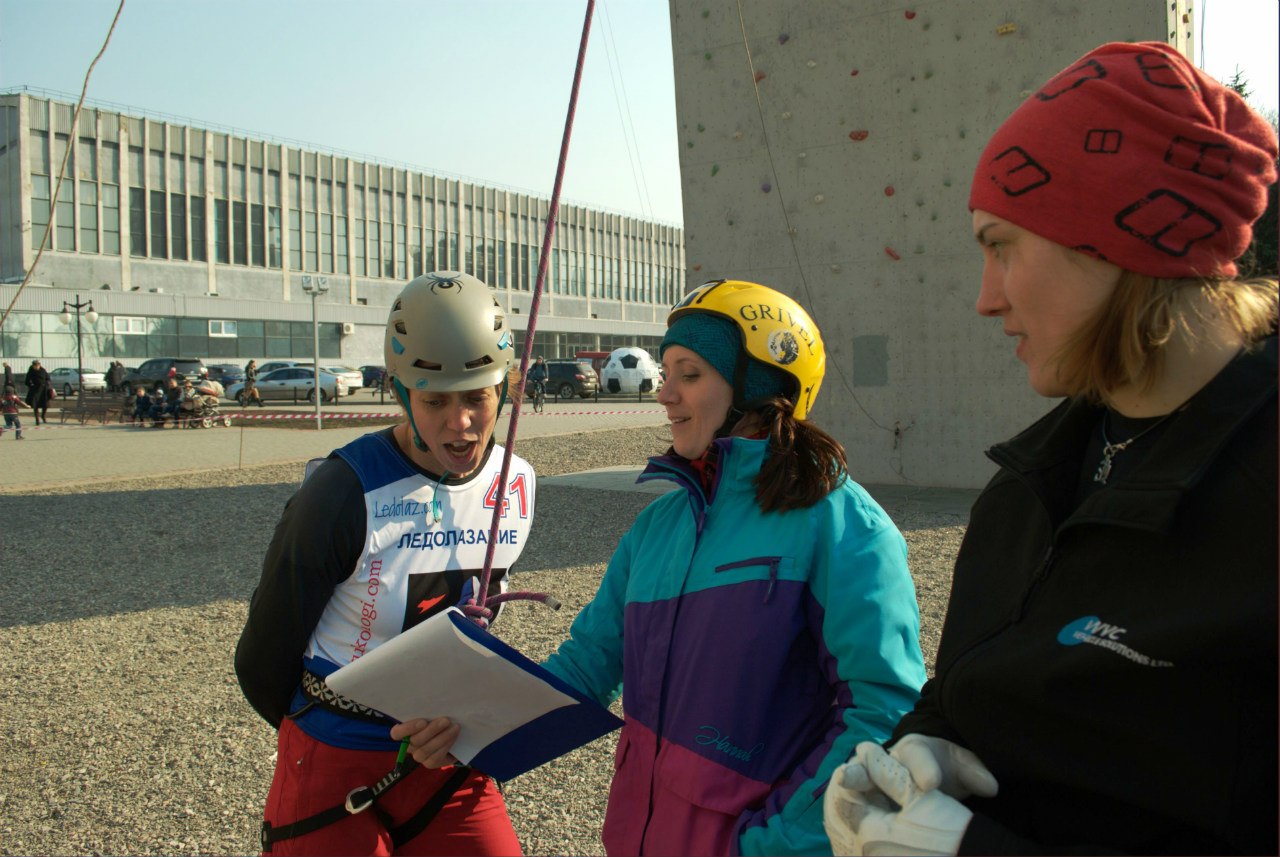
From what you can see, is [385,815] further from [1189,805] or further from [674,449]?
[1189,805]

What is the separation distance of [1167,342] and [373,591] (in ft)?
5.94

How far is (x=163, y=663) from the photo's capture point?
6.10m

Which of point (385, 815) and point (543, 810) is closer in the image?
point (385, 815)

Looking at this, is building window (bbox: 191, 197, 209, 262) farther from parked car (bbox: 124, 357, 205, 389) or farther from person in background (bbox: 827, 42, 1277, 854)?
person in background (bbox: 827, 42, 1277, 854)

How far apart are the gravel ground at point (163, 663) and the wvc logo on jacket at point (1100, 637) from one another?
3054mm

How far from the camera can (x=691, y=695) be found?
1.89 meters

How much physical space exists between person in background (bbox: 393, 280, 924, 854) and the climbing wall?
9322mm

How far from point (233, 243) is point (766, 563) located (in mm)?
60544

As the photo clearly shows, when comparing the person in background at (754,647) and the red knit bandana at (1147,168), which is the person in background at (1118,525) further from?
the person in background at (754,647)

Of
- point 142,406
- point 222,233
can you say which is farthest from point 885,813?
point 222,233

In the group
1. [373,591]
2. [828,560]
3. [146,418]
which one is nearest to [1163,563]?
[828,560]

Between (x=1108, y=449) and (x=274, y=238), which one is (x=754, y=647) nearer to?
(x=1108, y=449)

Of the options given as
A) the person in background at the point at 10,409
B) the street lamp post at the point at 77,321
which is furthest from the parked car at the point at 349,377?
the person in background at the point at 10,409

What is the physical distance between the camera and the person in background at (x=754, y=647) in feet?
5.77
